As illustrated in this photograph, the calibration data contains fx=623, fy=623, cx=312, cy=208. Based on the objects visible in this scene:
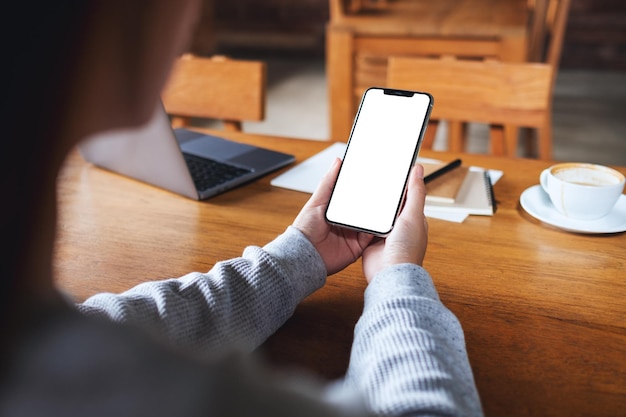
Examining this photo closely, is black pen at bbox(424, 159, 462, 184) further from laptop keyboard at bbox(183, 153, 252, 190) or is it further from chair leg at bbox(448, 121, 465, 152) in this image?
chair leg at bbox(448, 121, 465, 152)

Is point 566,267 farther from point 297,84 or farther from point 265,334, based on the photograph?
point 297,84

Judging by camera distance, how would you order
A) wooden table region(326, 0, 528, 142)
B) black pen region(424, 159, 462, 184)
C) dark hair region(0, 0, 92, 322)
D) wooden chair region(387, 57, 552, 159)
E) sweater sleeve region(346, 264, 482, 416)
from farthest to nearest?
1. wooden table region(326, 0, 528, 142)
2. wooden chair region(387, 57, 552, 159)
3. black pen region(424, 159, 462, 184)
4. sweater sleeve region(346, 264, 482, 416)
5. dark hair region(0, 0, 92, 322)

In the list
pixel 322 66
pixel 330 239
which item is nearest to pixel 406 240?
pixel 330 239

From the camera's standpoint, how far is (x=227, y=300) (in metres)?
0.60

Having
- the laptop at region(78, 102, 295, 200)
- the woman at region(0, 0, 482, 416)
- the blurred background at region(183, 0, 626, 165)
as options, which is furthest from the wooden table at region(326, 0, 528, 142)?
the woman at region(0, 0, 482, 416)

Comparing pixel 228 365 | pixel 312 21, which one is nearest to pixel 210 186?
pixel 228 365

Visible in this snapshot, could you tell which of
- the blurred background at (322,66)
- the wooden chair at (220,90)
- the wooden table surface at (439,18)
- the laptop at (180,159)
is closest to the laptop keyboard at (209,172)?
the laptop at (180,159)

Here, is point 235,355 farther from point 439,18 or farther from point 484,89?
point 439,18

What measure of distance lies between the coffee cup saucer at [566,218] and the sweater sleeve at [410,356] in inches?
14.1

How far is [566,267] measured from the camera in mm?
749

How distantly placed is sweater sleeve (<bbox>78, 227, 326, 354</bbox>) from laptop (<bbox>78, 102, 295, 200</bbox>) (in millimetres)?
295

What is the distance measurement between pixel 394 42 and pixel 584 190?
1.69 m

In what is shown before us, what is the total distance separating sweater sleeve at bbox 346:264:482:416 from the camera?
43cm

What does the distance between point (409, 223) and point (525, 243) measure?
22 cm
